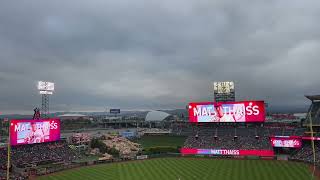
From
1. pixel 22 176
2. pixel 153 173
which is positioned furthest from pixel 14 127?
pixel 153 173

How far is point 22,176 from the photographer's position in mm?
57562

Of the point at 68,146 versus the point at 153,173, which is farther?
the point at 68,146

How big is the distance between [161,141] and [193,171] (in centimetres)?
5375

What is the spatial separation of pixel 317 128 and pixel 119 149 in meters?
52.2

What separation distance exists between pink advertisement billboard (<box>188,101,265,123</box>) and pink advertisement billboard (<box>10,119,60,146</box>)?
120 ft

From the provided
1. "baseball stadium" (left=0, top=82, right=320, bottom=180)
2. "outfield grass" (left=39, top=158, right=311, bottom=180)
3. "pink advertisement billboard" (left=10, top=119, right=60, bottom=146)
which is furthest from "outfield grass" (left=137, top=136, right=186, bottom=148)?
"pink advertisement billboard" (left=10, top=119, right=60, bottom=146)

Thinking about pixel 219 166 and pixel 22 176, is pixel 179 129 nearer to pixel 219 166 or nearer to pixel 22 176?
pixel 219 166

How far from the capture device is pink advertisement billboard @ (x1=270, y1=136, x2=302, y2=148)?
77.1 metres

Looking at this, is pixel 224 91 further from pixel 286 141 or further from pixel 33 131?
pixel 33 131

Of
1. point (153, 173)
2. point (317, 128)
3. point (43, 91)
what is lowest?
point (153, 173)

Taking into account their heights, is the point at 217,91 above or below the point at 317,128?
above

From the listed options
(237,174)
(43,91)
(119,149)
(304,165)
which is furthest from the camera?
(119,149)

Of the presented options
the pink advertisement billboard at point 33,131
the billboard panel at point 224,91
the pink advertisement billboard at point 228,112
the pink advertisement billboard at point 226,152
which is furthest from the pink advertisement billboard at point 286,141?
the pink advertisement billboard at point 33,131

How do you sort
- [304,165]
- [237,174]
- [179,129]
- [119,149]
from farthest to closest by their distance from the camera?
[179,129]
[119,149]
[304,165]
[237,174]
